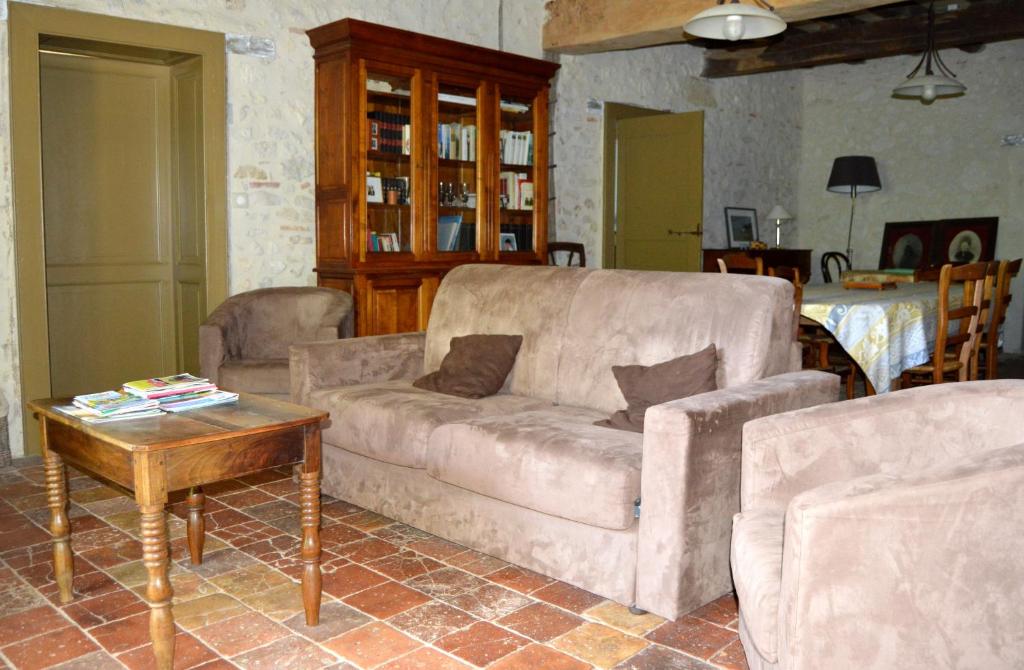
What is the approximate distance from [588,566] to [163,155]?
399cm

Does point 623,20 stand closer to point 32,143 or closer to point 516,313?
point 516,313

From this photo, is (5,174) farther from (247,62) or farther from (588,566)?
(588,566)

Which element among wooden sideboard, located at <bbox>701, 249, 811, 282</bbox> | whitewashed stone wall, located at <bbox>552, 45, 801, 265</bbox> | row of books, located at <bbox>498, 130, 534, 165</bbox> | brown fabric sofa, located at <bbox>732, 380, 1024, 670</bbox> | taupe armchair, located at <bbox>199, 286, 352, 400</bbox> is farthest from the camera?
wooden sideboard, located at <bbox>701, 249, 811, 282</bbox>

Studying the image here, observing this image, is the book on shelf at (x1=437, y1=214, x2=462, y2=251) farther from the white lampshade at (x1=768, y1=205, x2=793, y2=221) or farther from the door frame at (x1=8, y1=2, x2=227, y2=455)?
the white lampshade at (x1=768, y1=205, x2=793, y2=221)

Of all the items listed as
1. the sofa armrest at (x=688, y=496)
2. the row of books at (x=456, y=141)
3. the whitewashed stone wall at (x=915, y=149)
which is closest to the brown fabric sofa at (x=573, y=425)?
the sofa armrest at (x=688, y=496)

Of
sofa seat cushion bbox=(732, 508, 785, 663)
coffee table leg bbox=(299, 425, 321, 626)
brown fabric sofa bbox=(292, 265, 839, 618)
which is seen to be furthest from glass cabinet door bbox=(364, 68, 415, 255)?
sofa seat cushion bbox=(732, 508, 785, 663)

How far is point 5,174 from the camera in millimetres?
4270

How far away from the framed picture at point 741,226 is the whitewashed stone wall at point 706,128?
0.07m

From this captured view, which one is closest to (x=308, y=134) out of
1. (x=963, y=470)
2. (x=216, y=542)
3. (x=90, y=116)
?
(x=90, y=116)

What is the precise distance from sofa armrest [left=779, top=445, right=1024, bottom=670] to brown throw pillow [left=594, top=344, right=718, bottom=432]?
1281 millimetres

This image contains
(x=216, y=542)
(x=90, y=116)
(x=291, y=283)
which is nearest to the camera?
(x=216, y=542)

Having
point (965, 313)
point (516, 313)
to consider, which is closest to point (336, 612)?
point (516, 313)

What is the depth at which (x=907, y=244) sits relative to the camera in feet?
29.2

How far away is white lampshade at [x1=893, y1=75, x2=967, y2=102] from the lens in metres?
6.22
